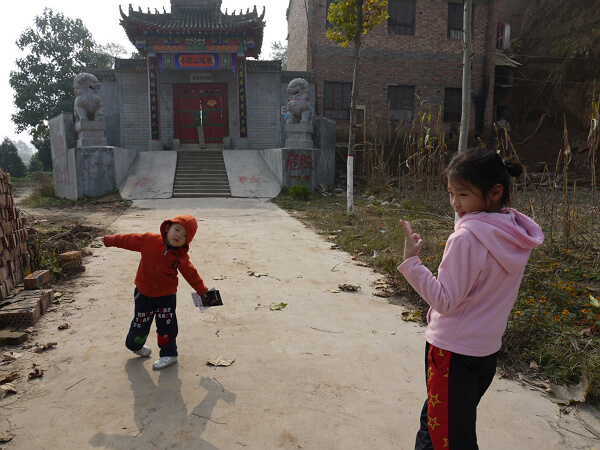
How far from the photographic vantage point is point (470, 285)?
1.49 metres

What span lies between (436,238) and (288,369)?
389 centimetres

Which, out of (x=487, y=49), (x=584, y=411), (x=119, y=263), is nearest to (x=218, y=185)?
(x=119, y=263)

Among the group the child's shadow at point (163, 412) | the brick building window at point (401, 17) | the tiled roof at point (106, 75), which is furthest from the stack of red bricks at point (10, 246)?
the brick building window at point (401, 17)

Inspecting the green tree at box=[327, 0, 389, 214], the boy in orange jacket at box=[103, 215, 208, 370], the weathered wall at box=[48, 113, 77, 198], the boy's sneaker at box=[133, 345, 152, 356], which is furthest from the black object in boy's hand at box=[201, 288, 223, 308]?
the weathered wall at box=[48, 113, 77, 198]

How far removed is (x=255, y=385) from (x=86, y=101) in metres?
10.8

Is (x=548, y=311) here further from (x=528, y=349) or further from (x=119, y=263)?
(x=119, y=263)

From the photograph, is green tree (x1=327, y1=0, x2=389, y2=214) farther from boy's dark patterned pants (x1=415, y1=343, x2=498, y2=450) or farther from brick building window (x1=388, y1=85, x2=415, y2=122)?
brick building window (x1=388, y1=85, x2=415, y2=122)

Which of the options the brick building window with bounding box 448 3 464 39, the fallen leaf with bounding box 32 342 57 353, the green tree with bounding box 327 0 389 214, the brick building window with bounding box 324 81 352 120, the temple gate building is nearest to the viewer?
the fallen leaf with bounding box 32 342 57 353

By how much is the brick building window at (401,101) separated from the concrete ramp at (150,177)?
350 inches

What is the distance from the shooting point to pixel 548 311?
3.32m

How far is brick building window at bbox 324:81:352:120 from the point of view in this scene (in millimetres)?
17531

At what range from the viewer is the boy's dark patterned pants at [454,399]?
59.4 inches

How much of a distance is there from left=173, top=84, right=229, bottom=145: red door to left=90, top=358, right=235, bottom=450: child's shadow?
1505cm

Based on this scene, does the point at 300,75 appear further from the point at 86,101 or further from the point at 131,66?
the point at 86,101
